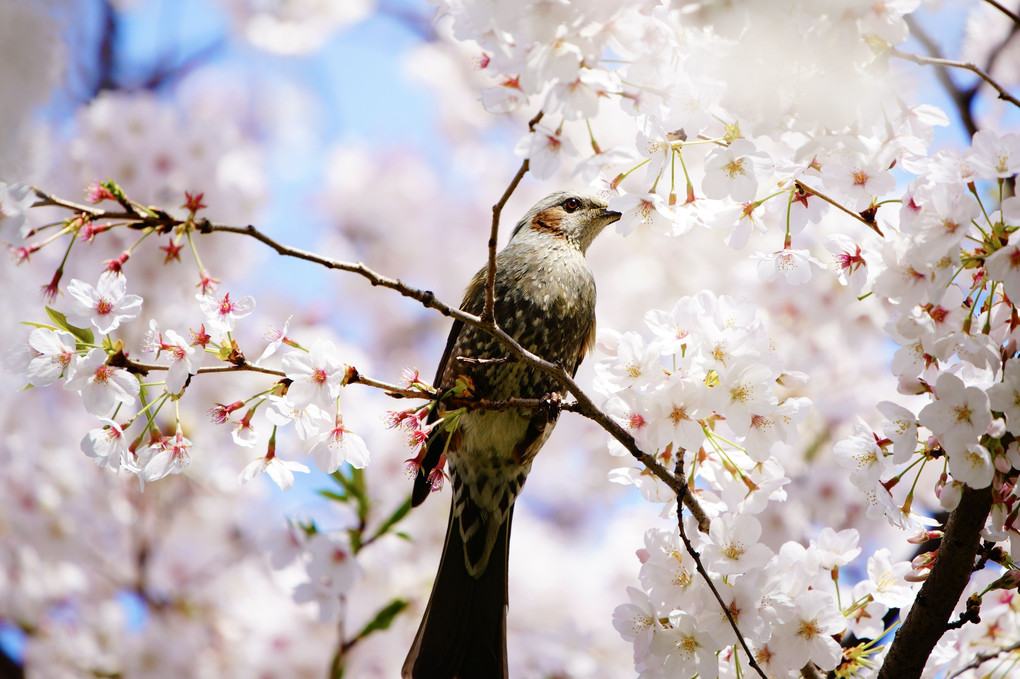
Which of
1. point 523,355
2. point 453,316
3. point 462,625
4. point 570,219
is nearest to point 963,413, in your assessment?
point 523,355

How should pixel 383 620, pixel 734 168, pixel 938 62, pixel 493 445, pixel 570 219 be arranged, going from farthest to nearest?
pixel 570 219 < pixel 493 445 < pixel 383 620 < pixel 734 168 < pixel 938 62

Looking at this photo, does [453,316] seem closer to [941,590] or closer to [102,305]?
[102,305]

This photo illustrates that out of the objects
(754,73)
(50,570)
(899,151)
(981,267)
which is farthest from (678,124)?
(50,570)

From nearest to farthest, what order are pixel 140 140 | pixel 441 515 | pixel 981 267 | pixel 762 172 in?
1. pixel 981 267
2. pixel 762 172
3. pixel 140 140
4. pixel 441 515

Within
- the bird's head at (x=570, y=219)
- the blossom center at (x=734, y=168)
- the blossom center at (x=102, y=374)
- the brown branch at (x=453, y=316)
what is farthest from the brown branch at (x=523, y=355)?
the bird's head at (x=570, y=219)

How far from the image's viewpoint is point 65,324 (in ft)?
5.16

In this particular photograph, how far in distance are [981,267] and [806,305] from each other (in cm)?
344

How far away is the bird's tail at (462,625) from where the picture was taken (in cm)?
261

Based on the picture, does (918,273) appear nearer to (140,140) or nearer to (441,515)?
(140,140)

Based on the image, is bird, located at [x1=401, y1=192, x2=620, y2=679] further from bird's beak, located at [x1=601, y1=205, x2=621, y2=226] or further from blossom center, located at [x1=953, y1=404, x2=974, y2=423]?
blossom center, located at [x1=953, y1=404, x2=974, y2=423]

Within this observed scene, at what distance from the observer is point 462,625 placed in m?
2.71

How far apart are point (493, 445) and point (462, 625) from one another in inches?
24.7

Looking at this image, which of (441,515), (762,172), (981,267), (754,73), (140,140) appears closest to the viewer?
(754,73)

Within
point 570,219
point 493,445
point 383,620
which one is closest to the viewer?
point 383,620
